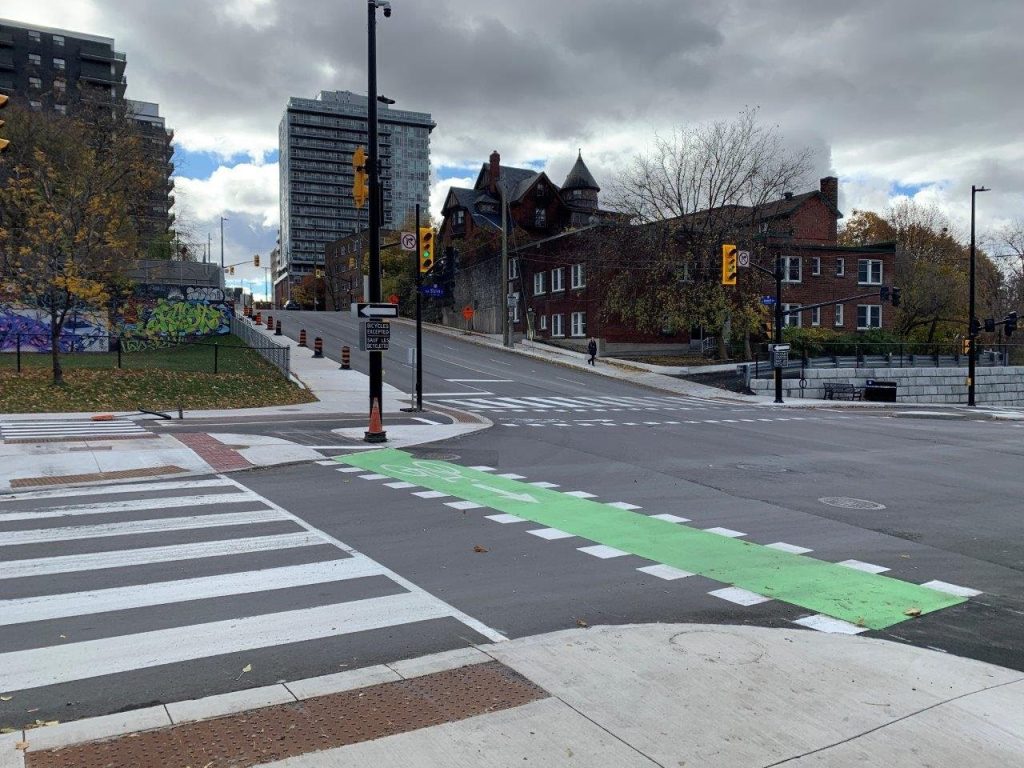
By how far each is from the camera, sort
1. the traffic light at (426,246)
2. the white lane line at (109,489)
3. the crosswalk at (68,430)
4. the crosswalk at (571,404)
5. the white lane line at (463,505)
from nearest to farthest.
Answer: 1. the white lane line at (463,505)
2. the white lane line at (109,489)
3. the crosswalk at (68,430)
4. the traffic light at (426,246)
5. the crosswalk at (571,404)

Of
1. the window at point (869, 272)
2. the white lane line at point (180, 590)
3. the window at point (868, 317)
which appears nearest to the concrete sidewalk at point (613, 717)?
the white lane line at point (180, 590)

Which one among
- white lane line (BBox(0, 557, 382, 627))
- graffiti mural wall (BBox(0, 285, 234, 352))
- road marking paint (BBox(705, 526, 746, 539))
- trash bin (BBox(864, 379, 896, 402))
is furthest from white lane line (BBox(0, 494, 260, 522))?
trash bin (BBox(864, 379, 896, 402))

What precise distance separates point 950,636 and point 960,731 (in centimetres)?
193

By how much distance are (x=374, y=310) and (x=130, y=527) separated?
9.57 m

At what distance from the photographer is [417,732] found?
13.3 ft

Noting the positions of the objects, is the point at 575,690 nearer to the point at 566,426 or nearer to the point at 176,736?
the point at 176,736

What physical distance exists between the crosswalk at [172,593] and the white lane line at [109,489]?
3.05 ft

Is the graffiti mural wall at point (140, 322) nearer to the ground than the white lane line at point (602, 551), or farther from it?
farther from it

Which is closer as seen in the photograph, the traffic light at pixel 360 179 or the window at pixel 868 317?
the traffic light at pixel 360 179

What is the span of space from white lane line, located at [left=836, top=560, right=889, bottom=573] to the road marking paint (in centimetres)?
131

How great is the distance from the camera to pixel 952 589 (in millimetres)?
7121

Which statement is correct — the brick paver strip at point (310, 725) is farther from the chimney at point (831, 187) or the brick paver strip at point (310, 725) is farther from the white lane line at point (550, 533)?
the chimney at point (831, 187)

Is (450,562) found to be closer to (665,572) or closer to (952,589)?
(665,572)

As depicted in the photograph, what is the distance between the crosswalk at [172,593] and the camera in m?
5.25
